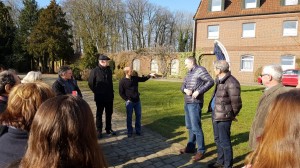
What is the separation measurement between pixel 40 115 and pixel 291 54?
84.6 ft

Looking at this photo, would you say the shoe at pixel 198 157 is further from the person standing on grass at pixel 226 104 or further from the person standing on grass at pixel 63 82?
the person standing on grass at pixel 63 82

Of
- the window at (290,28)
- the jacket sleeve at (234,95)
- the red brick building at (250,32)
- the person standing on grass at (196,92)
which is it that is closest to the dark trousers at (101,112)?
A: the person standing on grass at (196,92)

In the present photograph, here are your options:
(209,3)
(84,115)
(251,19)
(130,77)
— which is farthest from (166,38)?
(84,115)

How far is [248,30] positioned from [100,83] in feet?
72.4

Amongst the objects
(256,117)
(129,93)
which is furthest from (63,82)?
(256,117)

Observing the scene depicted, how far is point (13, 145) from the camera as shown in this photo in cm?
217

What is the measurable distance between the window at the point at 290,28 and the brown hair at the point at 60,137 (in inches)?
1014

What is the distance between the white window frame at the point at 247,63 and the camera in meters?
25.2

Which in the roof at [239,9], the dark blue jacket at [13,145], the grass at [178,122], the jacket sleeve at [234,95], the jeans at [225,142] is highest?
the roof at [239,9]

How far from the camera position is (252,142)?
3.91 metres

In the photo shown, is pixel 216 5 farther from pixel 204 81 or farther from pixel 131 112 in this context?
pixel 204 81

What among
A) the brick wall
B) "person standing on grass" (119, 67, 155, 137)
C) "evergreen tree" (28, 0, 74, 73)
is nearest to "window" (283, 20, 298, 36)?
the brick wall

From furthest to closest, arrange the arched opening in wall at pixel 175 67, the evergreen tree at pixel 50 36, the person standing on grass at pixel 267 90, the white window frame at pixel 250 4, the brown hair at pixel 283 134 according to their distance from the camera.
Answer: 1. the evergreen tree at pixel 50 36
2. the arched opening in wall at pixel 175 67
3. the white window frame at pixel 250 4
4. the person standing on grass at pixel 267 90
5. the brown hair at pixel 283 134

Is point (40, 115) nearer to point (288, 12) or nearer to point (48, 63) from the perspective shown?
point (288, 12)
